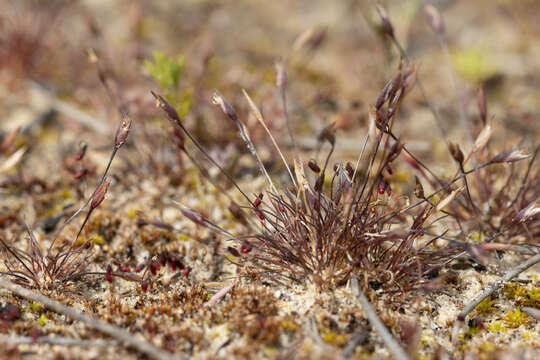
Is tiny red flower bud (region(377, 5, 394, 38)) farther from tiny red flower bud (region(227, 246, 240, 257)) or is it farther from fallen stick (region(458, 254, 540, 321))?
tiny red flower bud (region(227, 246, 240, 257))

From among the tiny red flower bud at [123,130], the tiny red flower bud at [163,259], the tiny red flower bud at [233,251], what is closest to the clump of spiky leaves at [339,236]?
the tiny red flower bud at [233,251]

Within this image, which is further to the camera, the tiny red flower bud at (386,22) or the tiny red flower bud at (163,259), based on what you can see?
the tiny red flower bud at (386,22)

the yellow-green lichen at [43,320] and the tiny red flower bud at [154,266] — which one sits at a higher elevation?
the tiny red flower bud at [154,266]

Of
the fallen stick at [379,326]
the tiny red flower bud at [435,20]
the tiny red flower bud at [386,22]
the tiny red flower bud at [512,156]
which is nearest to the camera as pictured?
the fallen stick at [379,326]

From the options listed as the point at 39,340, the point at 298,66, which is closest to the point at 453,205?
the point at 39,340

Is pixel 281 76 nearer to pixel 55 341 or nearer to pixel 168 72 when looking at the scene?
pixel 168 72

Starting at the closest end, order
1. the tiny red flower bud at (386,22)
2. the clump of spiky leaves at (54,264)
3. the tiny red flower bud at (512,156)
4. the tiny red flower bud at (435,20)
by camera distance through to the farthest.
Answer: the tiny red flower bud at (512,156) → the clump of spiky leaves at (54,264) → the tiny red flower bud at (386,22) → the tiny red flower bud at (435,20)

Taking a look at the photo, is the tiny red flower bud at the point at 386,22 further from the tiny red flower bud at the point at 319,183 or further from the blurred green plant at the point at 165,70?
the blurred green plant at the point at 165,70

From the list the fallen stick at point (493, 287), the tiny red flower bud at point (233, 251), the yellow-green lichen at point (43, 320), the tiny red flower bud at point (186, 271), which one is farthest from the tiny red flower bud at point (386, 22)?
the yellow-green lichen at point (43, 320)

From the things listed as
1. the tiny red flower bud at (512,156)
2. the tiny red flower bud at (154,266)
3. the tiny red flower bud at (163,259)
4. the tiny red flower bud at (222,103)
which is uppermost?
the tiny red flower bud at (222,103)
